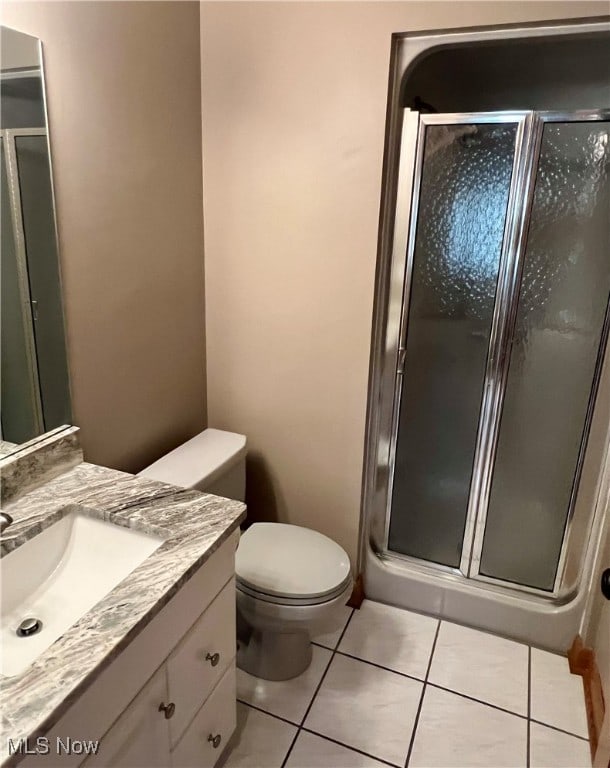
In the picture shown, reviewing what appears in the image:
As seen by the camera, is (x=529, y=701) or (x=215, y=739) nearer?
(x=215, y=739)

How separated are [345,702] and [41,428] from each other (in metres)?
1.27

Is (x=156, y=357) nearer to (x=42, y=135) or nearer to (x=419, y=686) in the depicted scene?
(x=42, y=135)

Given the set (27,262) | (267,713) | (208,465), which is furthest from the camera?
(208,465)

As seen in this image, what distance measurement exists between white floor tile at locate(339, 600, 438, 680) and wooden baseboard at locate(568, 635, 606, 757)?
1.59 feet

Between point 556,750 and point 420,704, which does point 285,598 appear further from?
point 556,750

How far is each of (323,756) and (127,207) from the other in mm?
1703

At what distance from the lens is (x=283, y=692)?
70.2 inches

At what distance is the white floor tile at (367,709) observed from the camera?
163cm

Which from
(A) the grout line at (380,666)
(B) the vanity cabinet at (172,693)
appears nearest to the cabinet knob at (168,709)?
(B) the vanity cabinet at (172,693)

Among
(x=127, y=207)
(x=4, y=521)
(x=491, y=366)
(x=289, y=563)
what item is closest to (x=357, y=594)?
(x=289, y=563)

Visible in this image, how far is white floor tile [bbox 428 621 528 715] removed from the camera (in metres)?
1.79

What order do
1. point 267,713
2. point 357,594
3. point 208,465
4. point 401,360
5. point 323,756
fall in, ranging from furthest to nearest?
point 357,594 < point 401,360 < point 208,465 < point 267,713 < point 323,756

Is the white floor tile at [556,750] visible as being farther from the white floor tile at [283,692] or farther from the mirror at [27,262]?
the mirror at [27,262]

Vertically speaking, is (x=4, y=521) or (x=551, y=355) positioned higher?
(x=551, y=355)
